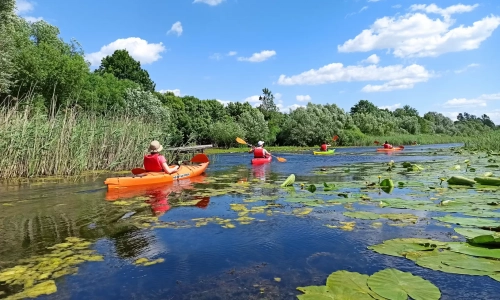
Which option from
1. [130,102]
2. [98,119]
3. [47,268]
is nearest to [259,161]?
[98,119]

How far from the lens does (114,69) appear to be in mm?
40500

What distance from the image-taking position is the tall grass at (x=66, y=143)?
10.0m

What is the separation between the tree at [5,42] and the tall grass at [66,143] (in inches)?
215

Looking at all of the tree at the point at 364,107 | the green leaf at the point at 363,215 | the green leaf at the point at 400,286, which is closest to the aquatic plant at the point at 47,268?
the green leaf at the point at 400,286

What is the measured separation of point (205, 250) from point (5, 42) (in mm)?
16363

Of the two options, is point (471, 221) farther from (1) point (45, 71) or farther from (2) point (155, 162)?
(1) point (45, 71)

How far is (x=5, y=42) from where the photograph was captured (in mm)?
15828

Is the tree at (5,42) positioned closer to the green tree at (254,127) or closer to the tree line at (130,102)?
the tree line at (130,102)

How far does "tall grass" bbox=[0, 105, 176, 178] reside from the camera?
32.9 ft

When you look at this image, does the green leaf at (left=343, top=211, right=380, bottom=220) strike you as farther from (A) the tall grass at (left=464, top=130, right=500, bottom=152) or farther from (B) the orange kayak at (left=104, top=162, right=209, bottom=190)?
(A) the tall grass at (left=464, top=130, right=500, bottom=152)

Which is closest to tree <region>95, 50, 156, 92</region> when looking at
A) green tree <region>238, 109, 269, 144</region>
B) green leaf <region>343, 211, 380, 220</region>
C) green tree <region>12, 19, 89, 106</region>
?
green tree <region>238, 109, 269, 144</region>

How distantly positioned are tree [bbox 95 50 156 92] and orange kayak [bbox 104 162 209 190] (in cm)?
3288

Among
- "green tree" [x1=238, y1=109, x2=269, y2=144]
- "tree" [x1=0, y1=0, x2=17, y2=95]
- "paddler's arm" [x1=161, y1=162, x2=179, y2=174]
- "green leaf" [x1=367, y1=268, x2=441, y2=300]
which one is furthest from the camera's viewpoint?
"green tree" [x1=238, y1=109, x2=269, y2=144]

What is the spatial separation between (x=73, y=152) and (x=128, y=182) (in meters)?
3.88
